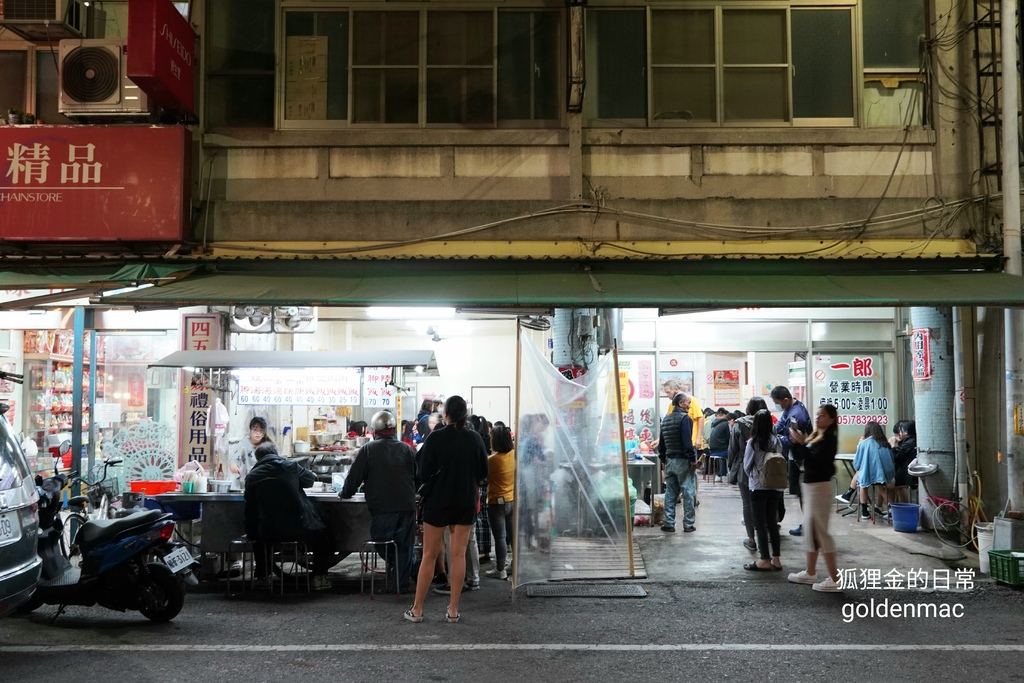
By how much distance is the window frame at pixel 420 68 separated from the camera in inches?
420

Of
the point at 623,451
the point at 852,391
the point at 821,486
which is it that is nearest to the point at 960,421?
the point at 821,486

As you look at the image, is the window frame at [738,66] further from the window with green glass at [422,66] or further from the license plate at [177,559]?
the license plate at [177,559]

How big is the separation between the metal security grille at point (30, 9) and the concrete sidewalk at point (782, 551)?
9.30 meters

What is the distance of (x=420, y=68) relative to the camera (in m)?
10.8

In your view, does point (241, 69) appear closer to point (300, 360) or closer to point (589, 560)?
point (300, 360)

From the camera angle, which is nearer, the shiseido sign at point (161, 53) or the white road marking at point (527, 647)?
the white road marking at point (527, 647)

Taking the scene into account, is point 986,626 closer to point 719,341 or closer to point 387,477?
point 387,477

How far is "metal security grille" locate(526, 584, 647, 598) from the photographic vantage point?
8305 mm

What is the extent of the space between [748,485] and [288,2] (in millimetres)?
8124

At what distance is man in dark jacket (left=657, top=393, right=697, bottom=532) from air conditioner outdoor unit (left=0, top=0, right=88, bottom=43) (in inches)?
348

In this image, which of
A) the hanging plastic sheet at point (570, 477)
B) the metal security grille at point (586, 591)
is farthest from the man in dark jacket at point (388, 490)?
the metal security grille at point (586, 591)

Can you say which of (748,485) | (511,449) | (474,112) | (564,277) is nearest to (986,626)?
(748,485)

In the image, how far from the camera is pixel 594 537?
8742mm

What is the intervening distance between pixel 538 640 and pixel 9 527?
3.96 m
